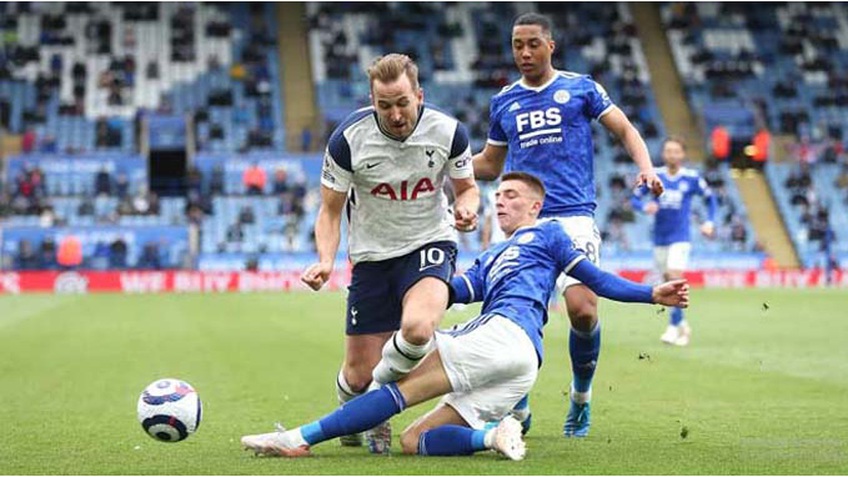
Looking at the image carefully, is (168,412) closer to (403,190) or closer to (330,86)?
(403,190)

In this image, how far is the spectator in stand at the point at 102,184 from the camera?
4419 centimetres

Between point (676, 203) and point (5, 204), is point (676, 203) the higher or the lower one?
the higher one

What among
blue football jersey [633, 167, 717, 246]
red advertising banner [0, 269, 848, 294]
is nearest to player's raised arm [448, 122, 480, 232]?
blue football jersey [633, 167, 717, 246]

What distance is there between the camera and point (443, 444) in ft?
25.9

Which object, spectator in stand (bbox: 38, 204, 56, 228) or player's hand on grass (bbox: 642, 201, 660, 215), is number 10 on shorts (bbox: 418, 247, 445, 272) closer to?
player's hand on grass (bbox: 642, 201, 660, 215)

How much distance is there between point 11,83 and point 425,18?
15.8m

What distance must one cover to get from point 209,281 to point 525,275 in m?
32.6

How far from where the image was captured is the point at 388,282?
8625 millimetres

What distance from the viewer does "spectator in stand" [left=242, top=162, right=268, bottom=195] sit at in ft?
149

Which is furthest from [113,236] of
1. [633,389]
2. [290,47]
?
[633,389]

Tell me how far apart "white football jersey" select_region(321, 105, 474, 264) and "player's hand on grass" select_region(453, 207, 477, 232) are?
34 centimetres

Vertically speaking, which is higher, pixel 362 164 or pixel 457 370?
pixel 362 164

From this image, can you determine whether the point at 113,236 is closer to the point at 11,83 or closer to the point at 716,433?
the point at 11,83

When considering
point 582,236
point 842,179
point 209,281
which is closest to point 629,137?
point 582,236
